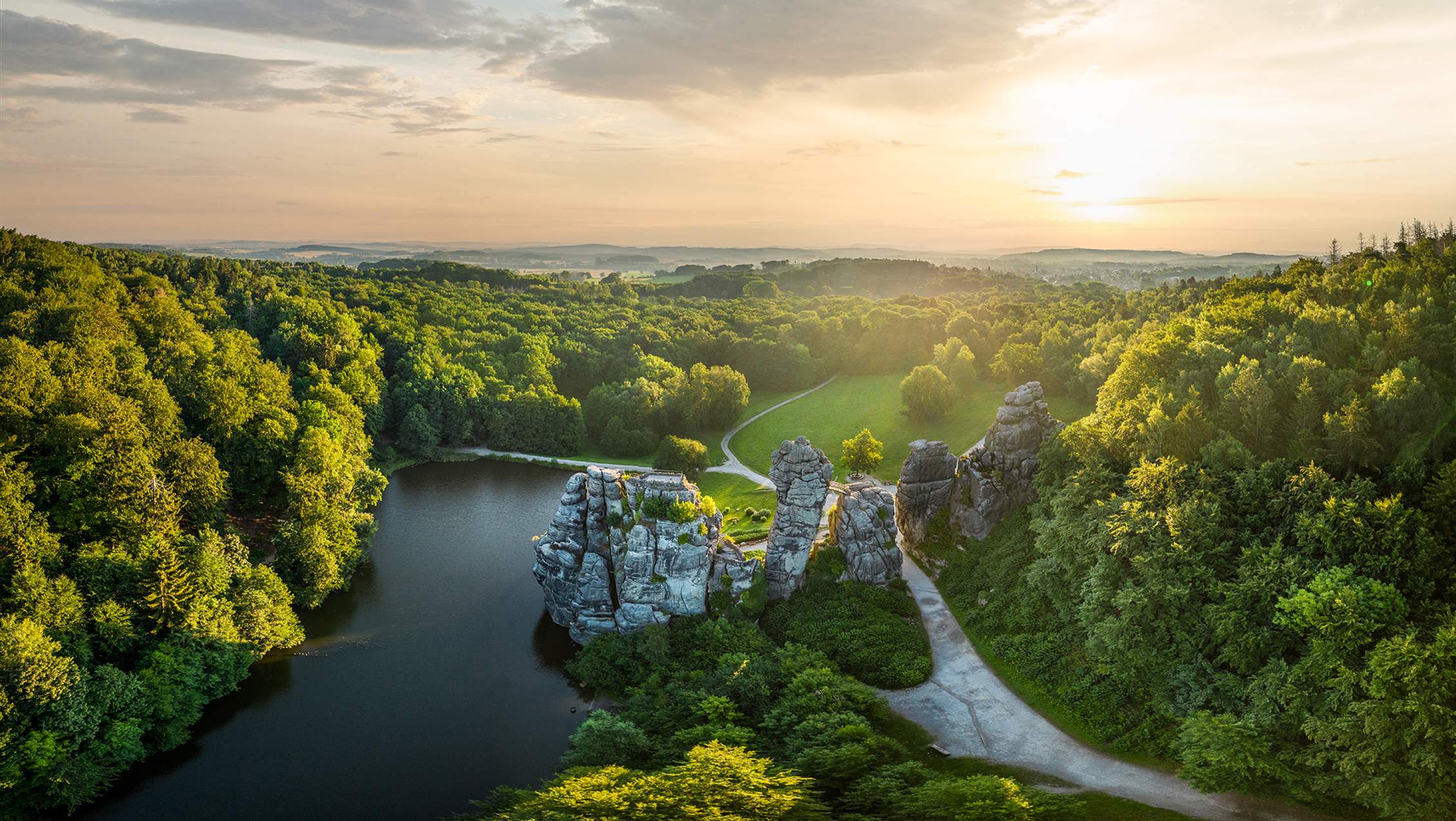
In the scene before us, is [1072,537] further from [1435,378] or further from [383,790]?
[383,790]

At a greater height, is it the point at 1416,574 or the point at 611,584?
the point at 1416,574

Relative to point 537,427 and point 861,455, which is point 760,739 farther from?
point 537,427

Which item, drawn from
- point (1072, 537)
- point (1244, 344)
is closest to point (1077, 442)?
point (1072, 537)

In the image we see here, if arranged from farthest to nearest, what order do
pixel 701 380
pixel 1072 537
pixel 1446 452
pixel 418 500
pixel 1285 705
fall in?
1. pixel 701 380
2. pixel 418 500
3. pixel 1072 537
4. pixel 1446 452
5. pixel 1285 705

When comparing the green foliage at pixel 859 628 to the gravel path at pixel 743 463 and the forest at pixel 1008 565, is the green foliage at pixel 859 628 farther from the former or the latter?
the gravel path at pixel 743 463

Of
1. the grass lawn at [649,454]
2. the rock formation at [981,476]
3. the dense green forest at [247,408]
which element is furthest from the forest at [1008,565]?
the grass lawn at [649,454]
